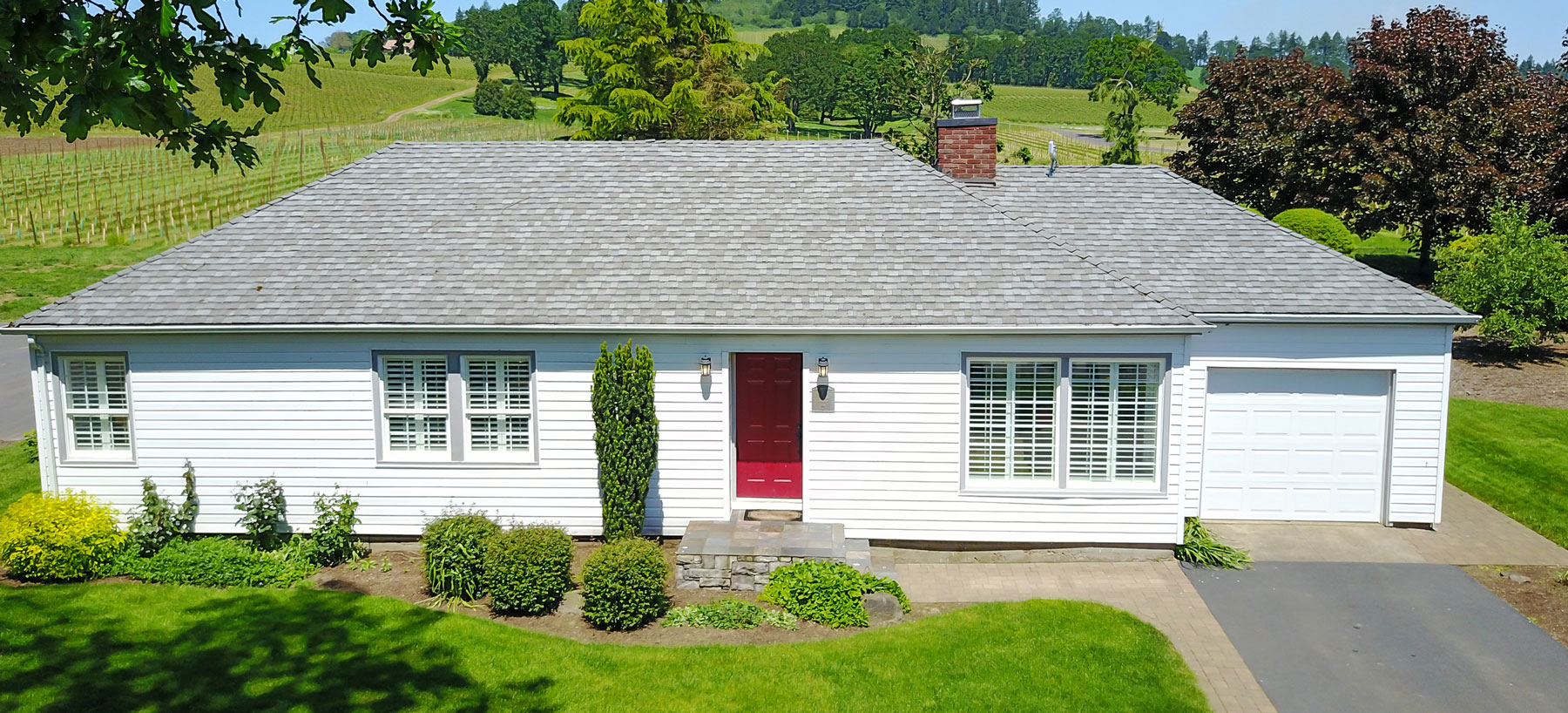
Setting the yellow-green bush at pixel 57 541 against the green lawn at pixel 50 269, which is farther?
the green lawn at pixel 50 269

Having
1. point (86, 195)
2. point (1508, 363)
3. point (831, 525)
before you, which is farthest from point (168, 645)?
point (86, 195)

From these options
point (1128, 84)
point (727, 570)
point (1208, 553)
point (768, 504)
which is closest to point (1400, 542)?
point (1208, 553)

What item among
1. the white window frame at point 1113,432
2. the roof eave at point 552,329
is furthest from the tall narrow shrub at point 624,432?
the white window frame at point 1113,432

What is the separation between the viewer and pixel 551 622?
11734 millimetres

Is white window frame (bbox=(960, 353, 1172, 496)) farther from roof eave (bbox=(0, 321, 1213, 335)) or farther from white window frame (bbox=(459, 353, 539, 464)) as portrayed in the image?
white window frame (bbox=(459, 353, 539, 464))

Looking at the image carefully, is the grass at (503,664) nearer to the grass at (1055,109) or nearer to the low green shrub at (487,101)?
the low green shrub at (487,101)

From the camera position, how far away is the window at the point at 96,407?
45.3 feet

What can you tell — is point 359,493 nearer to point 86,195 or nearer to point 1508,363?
point 1508,363

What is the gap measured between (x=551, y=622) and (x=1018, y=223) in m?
8.01

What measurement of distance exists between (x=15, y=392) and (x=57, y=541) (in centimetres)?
1314

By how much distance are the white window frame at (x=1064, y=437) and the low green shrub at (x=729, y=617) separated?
10.5 feet

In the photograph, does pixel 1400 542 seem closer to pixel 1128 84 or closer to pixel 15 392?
pixel 15 392

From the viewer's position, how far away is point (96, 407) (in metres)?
13.9

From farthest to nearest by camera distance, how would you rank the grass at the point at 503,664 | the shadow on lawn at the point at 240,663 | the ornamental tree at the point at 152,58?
1. the grass at the point at 503,664
2. the shadow on lawn at the point at 240,663
3. the ornamental tree at the point at 152,58
